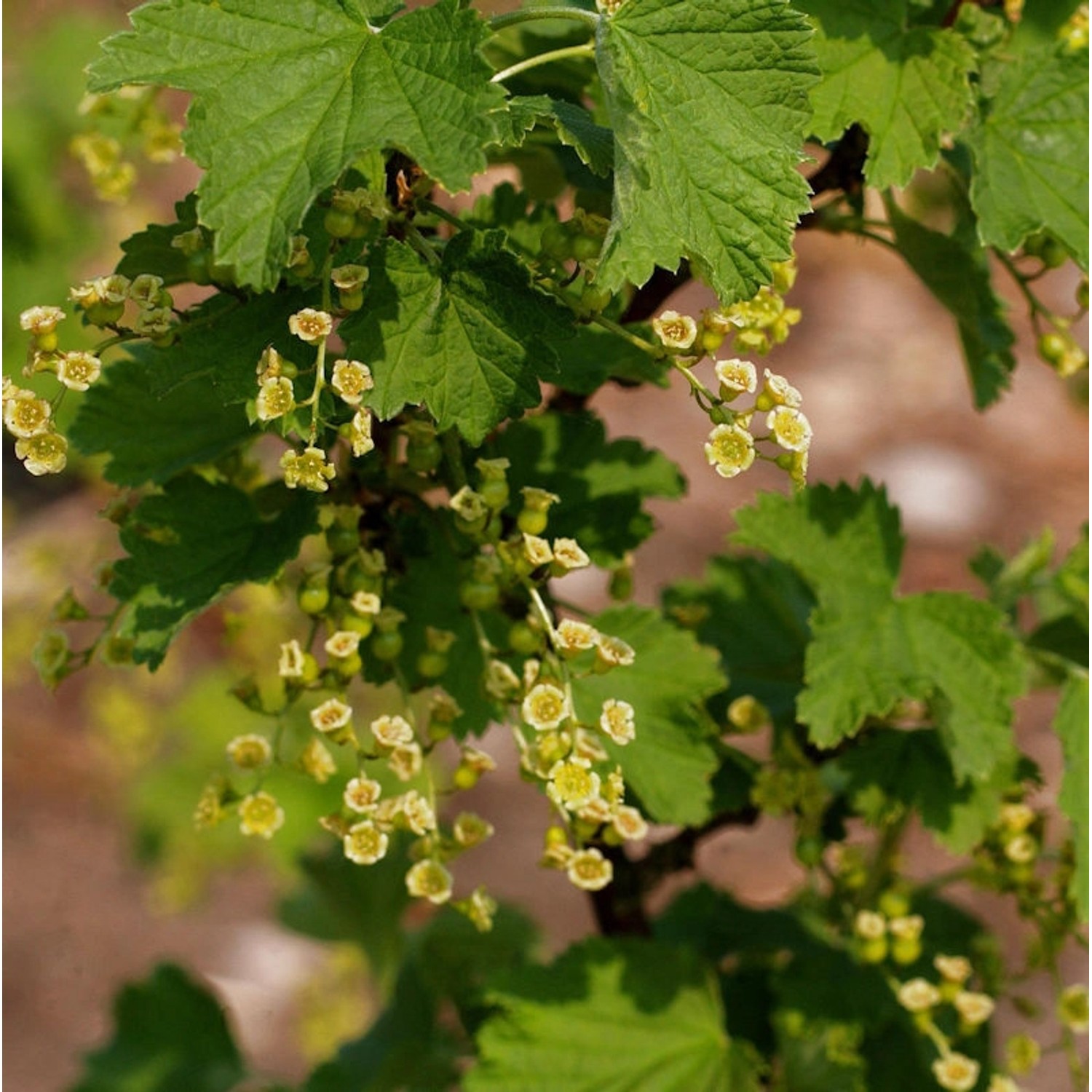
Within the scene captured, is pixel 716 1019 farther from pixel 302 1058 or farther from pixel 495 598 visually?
pixel 302 1058

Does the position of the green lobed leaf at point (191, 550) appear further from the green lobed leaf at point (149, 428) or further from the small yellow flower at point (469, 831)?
the small yellow flower at point (469, 831)

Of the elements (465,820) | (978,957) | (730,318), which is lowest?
(978,957)

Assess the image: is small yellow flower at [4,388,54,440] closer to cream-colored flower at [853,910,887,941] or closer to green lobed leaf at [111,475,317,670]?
green lobed leaf at [111,475,317,670]


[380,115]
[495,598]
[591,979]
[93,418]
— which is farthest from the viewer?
[591,979]

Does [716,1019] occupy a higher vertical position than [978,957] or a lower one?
lower

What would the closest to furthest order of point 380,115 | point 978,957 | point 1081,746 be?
point 380,115 < point 1081,746 < point 978,957

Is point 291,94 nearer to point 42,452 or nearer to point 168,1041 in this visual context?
point 42,452

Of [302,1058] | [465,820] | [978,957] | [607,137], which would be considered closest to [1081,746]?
[978,957]
